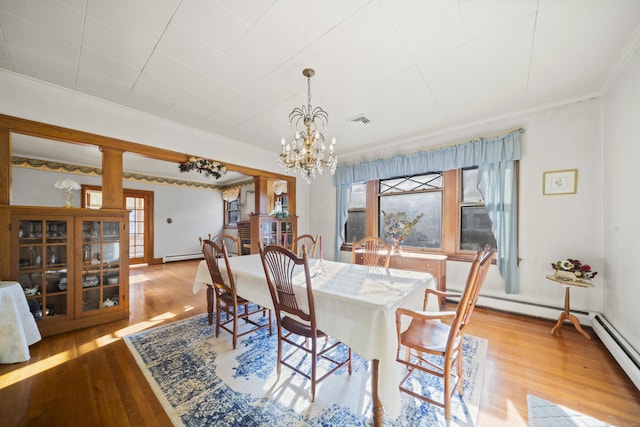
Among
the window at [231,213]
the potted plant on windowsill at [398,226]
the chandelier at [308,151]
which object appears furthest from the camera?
the window at [231,213]

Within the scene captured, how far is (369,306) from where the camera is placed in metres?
1.42

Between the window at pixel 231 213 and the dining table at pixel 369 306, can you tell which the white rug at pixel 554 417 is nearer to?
the dining table at pixel 369 306

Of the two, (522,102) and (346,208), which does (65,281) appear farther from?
(522,102)

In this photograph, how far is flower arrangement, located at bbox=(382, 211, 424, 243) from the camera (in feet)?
12.5

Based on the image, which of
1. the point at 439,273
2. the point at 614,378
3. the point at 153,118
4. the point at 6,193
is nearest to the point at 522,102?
the point at 439,273

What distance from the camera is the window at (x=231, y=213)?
25.3ft

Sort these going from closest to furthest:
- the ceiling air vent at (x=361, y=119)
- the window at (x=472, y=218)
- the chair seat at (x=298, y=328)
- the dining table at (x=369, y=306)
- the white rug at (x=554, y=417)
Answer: the dining table at (x=369, y=306)
the white rug at (x=554, y=417)
the chair seat at (x=298, y=328)
the ceiling air vent at (x=361, y=119)
the window at (x=472, y=218)

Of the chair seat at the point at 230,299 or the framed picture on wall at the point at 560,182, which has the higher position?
the framed picture on wall at the point at 560,182

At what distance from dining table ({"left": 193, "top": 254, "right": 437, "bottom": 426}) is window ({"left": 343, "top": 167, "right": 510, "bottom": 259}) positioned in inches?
73.6

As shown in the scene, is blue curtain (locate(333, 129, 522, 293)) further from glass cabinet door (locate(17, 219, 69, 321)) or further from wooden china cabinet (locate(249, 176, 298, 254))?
glass cabinet door (locate(17, 219, 69, 321))

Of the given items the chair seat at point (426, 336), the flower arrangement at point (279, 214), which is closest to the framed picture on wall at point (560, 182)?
the chair seat at point (426, 336)

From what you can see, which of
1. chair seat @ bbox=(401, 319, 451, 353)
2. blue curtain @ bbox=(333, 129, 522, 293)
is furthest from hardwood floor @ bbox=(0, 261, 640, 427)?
blue curtain @ bbox=(333, 129, 522, 293)

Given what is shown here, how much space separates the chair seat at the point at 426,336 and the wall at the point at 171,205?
7132 mm

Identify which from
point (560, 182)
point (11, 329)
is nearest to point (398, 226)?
point (560, 182)
